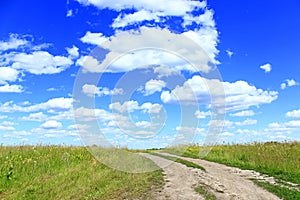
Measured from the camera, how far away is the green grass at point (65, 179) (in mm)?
15344

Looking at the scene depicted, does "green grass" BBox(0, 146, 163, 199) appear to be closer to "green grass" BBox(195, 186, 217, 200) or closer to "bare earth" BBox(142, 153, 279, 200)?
"bare earth" BBox(142, 153, 279, 200)

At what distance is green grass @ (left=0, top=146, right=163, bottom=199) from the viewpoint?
15344mm

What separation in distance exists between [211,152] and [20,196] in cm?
2004

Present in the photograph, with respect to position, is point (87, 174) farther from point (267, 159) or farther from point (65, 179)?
point (267, 159)

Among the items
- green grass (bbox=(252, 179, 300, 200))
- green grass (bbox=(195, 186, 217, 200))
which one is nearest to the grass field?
green grass (bbox=(252, 179, 300, 200))

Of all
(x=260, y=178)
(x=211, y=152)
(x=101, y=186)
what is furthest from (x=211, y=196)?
(x=211, y=152)

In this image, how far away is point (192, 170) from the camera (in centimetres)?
1992

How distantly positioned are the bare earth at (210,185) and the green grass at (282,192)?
332mm

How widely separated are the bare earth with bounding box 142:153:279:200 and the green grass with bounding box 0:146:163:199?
0.68 metres

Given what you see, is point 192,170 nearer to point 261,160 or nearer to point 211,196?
point 211,196

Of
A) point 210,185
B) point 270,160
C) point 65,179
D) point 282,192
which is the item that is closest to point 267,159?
point 270,160

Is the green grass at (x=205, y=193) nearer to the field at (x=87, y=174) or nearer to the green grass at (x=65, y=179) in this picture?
the field at (x=87, y=174)

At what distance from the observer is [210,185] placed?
1614 cm

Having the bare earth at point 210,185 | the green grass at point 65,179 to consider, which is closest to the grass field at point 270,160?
the bare earth at point 210,185
